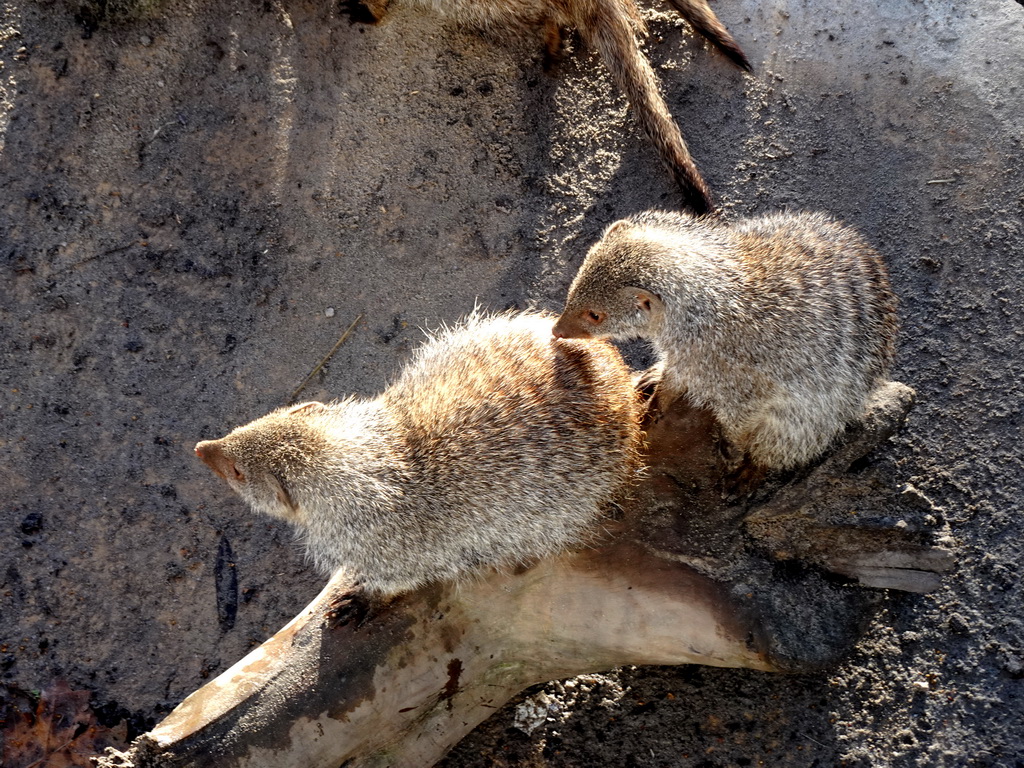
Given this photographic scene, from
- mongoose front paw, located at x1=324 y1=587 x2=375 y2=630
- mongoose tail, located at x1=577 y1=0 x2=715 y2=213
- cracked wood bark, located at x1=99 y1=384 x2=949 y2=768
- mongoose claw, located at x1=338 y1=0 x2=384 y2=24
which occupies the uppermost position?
mongoose claw, located at x1=338 y1=0 x2=384 y2=24

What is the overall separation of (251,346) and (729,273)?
217cm

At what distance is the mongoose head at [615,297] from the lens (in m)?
3.27

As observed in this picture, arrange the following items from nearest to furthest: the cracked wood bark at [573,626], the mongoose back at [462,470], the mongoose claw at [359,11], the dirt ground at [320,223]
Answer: the cracked wood bark at [573,626] → the mongoose back at [462,470] → the dirt ground at [320,223] → the mongoose claw at [359,11]

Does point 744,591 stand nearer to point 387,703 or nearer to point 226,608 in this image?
point 387,703

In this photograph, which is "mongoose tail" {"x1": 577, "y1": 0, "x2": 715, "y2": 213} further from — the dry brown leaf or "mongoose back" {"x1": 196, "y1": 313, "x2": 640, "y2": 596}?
the dry brown leaf

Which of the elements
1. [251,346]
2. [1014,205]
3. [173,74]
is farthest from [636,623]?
[173,74]

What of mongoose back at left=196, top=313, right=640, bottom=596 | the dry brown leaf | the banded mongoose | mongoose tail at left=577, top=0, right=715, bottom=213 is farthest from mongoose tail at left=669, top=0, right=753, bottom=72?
the dry brown leaf

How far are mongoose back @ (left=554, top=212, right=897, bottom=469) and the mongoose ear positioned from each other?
1248mm

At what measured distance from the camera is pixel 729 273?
10.5 ft

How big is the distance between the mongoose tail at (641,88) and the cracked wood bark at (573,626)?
1.17 m

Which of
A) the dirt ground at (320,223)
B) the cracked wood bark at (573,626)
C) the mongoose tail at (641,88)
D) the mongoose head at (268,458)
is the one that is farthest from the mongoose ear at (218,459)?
the mongoose tail at (641,88)

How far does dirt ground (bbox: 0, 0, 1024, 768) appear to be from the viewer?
3.80 metres

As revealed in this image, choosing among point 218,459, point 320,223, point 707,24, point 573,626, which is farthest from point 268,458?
point 707,24

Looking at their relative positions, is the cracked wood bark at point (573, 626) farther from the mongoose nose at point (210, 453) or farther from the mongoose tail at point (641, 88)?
the mongoose tail at point (641, 88)
